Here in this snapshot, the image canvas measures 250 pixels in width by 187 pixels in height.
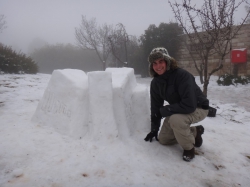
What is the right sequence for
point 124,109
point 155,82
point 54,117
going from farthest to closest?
1. point 54,117
2. point 124,109
3. point 155,82

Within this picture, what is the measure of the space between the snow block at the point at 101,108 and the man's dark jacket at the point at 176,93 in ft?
1.88

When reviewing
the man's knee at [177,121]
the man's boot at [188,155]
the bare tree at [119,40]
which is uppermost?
the bare tree at [119,40]

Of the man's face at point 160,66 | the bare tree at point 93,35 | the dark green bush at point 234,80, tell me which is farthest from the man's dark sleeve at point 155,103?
the bare tree at point 93,35

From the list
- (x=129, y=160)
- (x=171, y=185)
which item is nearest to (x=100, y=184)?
(x=129, y=160)

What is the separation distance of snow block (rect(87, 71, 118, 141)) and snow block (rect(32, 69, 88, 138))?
0.18 metres

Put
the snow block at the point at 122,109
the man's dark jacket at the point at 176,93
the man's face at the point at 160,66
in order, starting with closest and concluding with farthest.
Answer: the man's dark jacket at the point at 176,93 → the man's face at the point at 160,66 → the snow block at the point at 122,109

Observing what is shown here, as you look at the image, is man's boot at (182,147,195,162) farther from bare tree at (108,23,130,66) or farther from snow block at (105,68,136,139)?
bare tree at (108,23,130,66)

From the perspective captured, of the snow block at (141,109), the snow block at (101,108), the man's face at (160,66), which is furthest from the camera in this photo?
the snow block at (141,109)

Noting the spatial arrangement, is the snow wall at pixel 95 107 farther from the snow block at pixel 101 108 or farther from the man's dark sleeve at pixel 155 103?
the man's dark sleeve at pixel 155 103

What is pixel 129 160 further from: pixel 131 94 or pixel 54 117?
pixel 54 117

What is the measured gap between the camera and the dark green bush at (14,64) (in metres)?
8.63

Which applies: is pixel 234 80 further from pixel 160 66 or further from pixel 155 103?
pixel 160 66

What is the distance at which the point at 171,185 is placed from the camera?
5.58 ft

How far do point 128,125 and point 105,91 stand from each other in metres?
0.59
